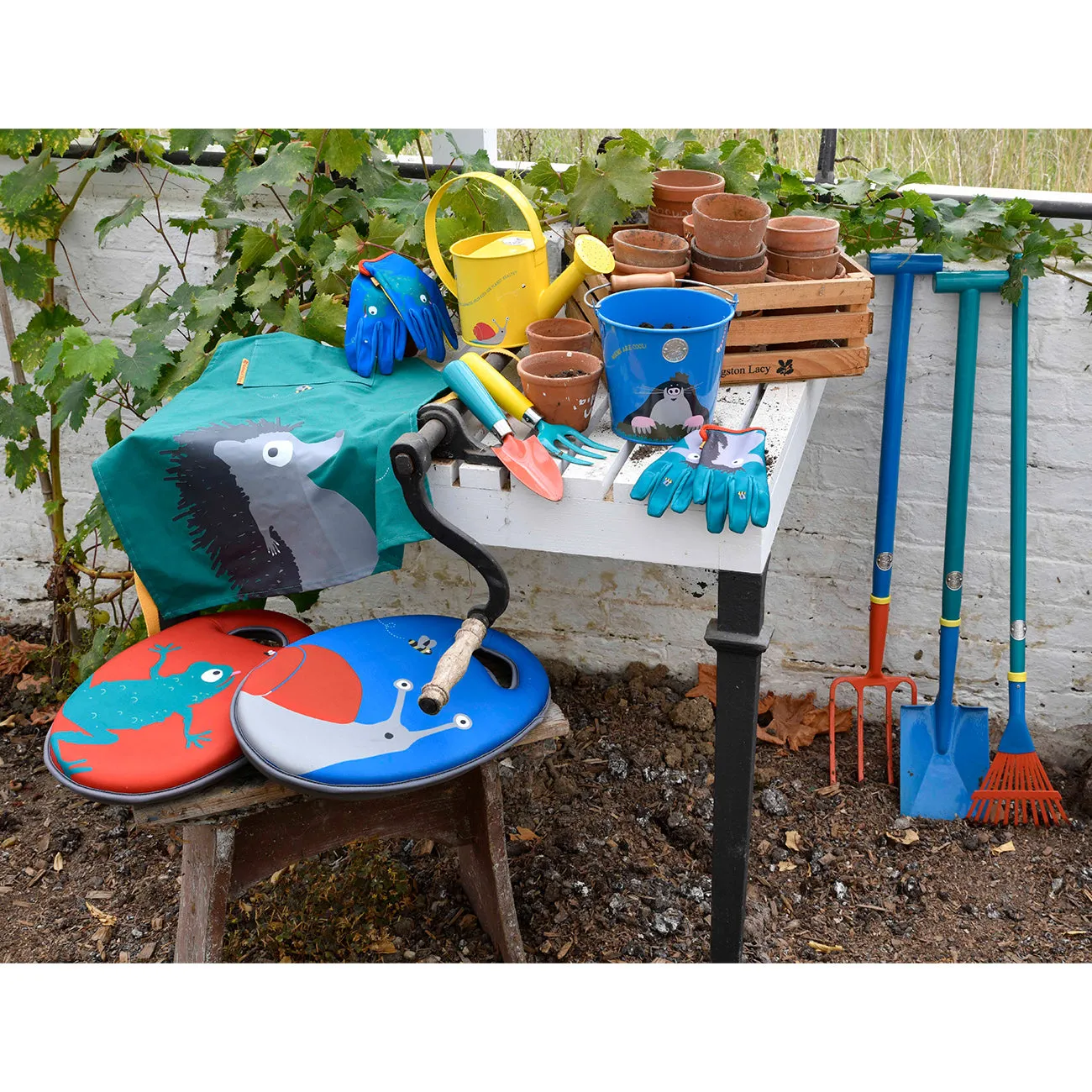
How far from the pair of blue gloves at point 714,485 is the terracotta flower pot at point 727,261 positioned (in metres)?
0.41

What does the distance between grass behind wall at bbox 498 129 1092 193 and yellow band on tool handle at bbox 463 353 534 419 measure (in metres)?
1.01

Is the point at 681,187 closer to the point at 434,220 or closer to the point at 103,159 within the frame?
the point at 434,220

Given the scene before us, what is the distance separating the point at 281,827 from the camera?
1851 mm

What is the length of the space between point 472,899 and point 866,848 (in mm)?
897

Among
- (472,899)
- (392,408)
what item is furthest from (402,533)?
(472,899)

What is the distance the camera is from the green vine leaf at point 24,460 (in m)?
2.77

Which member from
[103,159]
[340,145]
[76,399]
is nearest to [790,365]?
[340,145]

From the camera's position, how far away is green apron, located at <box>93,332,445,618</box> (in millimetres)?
1807

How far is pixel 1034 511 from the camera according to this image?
261cm

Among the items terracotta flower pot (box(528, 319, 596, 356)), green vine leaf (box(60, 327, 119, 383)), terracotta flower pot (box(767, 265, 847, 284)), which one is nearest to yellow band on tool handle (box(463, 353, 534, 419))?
terracotta flower pot (box(528, 319, 596, 356))

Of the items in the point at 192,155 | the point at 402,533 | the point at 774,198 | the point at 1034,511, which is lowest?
the point at 1034,511

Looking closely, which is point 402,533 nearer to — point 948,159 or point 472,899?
point 472,899

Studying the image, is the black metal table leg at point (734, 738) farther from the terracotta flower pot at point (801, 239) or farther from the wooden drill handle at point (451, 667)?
the terracotta flower pot at point (801, 239)

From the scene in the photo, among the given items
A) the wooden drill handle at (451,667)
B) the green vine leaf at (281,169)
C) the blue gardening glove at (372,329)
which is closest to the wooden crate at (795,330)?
the blue gardening glove at (372,329)
